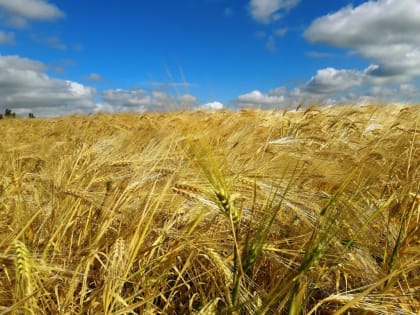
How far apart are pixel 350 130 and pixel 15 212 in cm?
285

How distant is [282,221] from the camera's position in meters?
1.42

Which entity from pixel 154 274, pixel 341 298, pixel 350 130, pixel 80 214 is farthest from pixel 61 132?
pixel 341 298

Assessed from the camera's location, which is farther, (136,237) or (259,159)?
(259,159)

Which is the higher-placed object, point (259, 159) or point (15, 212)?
point (259, 159)

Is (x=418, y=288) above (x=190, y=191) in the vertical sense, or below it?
below

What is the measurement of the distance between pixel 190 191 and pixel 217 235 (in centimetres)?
31

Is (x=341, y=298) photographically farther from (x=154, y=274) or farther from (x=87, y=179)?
(x=87, y=179)

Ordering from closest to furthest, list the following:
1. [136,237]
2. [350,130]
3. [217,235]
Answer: [136,237] < [217,235] < [350,130]

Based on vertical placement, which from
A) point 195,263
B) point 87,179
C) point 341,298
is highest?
point 87,179

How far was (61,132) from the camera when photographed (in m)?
4.91

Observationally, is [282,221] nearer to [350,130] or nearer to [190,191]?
[190,191]

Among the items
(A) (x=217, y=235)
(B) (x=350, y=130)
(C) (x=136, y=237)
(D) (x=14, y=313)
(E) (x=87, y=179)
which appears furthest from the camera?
(B) (x=350, y=130)

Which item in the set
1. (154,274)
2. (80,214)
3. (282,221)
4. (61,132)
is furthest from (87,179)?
(61,132)

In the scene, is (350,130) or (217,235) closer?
(217,235)
